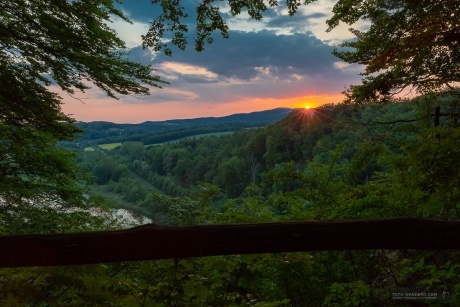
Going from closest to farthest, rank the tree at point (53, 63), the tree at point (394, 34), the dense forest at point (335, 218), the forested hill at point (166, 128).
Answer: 1. the dense forest at point (335, 218)
2. the tree at point (394, 34)
3. the tree at point (53, 63)
4. the forested hill at point (166, 128)

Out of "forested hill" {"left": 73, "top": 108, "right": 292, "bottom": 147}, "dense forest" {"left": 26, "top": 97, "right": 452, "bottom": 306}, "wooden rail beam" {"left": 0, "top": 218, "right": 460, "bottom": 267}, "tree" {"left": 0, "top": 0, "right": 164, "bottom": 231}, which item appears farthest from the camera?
"forested hill" {"left": 73, "top": 108, "right": 292, "bottom": 147}

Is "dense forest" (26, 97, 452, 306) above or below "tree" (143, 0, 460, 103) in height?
below

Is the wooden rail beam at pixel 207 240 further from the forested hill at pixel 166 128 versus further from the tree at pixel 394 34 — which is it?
the forested hill at pixel 166 128

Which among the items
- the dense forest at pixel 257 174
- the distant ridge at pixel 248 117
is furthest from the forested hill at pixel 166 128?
the dense forest at pixel 257 174

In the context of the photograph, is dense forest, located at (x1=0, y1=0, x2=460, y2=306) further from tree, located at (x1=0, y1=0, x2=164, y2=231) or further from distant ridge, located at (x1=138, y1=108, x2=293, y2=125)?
distant ridge, located at (x1=138, y1=108, x2=293, y2=125)

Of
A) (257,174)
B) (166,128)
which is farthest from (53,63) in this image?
(166,128)

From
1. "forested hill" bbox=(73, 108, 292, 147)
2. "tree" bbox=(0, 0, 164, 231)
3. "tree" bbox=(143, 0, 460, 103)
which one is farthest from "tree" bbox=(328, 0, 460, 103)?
"forested hill" bbox=(73, 108, 292, 147)

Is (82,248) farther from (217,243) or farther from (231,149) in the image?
(231,149)

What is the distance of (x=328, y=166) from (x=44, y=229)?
29.4ft

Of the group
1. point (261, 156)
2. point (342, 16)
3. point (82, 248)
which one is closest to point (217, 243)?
point (82, 248)

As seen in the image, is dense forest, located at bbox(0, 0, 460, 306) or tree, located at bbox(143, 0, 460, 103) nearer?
dense forest, located at bbox(0, 0, 460, 306)

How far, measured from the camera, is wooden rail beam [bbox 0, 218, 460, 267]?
1.56 metres

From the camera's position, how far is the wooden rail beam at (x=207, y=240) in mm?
1564

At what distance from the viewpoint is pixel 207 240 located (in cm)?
157
